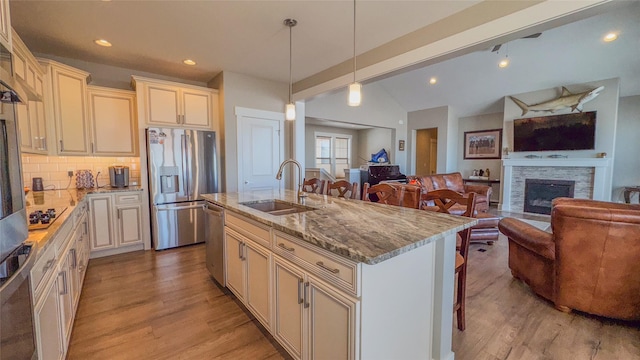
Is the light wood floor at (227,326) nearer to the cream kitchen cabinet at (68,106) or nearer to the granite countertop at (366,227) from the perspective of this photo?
the granite countertop at (366,227)

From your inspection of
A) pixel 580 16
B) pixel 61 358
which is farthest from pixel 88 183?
pixel 580 16

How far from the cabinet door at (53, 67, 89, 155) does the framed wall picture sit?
8.42m

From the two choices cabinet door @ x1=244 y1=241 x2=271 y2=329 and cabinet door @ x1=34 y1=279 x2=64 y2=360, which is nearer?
cabinet door @ x1=34 y1=279 x2=64 y2=360

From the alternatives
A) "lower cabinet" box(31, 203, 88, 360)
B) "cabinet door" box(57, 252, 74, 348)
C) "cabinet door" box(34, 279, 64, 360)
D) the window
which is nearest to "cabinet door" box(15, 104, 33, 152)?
"lower cabinet" box(31, 203, 88, 360)

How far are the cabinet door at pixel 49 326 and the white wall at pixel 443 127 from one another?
7.83 m

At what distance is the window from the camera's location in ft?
28.7

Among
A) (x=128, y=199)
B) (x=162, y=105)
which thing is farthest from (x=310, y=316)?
(x=162, y=105)

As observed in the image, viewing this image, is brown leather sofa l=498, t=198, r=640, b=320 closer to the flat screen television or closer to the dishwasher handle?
the dishwasher handle

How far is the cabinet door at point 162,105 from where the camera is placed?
3.66 meters

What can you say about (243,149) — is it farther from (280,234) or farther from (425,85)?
(425,85)

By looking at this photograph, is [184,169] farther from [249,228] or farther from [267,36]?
[249,228]

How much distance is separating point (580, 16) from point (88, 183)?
5368mm

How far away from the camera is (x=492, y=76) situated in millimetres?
5805

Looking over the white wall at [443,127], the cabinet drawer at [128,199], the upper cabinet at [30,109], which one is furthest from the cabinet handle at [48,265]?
the white wall at [443,127]
